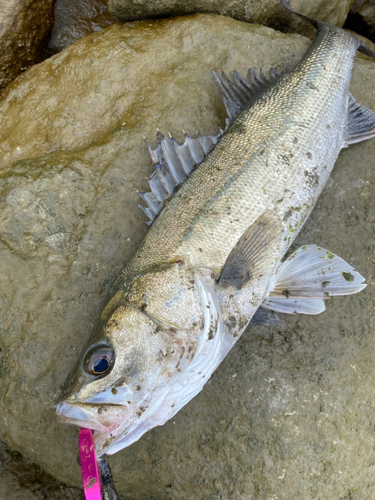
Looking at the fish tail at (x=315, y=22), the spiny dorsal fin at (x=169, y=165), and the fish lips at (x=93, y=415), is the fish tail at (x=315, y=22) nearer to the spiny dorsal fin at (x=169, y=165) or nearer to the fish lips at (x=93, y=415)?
the spiny dorsal fin at (x=169, y=165)

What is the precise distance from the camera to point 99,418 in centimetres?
196

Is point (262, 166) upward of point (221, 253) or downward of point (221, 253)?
upward

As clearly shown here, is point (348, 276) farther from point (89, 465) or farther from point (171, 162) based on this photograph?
point (89, 465)

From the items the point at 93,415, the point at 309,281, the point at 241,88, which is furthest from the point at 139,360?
the point at 241,88

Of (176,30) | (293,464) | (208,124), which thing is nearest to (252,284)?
(293,464)

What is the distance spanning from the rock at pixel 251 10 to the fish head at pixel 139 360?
2790 mm

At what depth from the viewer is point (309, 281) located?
277 centimetres

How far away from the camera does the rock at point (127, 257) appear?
8.46 ft

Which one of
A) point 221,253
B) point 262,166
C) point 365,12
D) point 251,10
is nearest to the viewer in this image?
point 221,253

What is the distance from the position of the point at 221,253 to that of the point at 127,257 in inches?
34.9

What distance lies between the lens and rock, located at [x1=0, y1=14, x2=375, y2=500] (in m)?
2.58

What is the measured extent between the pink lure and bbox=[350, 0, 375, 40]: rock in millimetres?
5210

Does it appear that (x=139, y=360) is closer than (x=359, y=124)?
Yes

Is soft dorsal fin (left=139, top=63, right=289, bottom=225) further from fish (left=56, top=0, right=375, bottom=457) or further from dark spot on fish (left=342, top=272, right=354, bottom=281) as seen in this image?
dark spot on fish (left=342, top=272, right=354, bottom=281)
